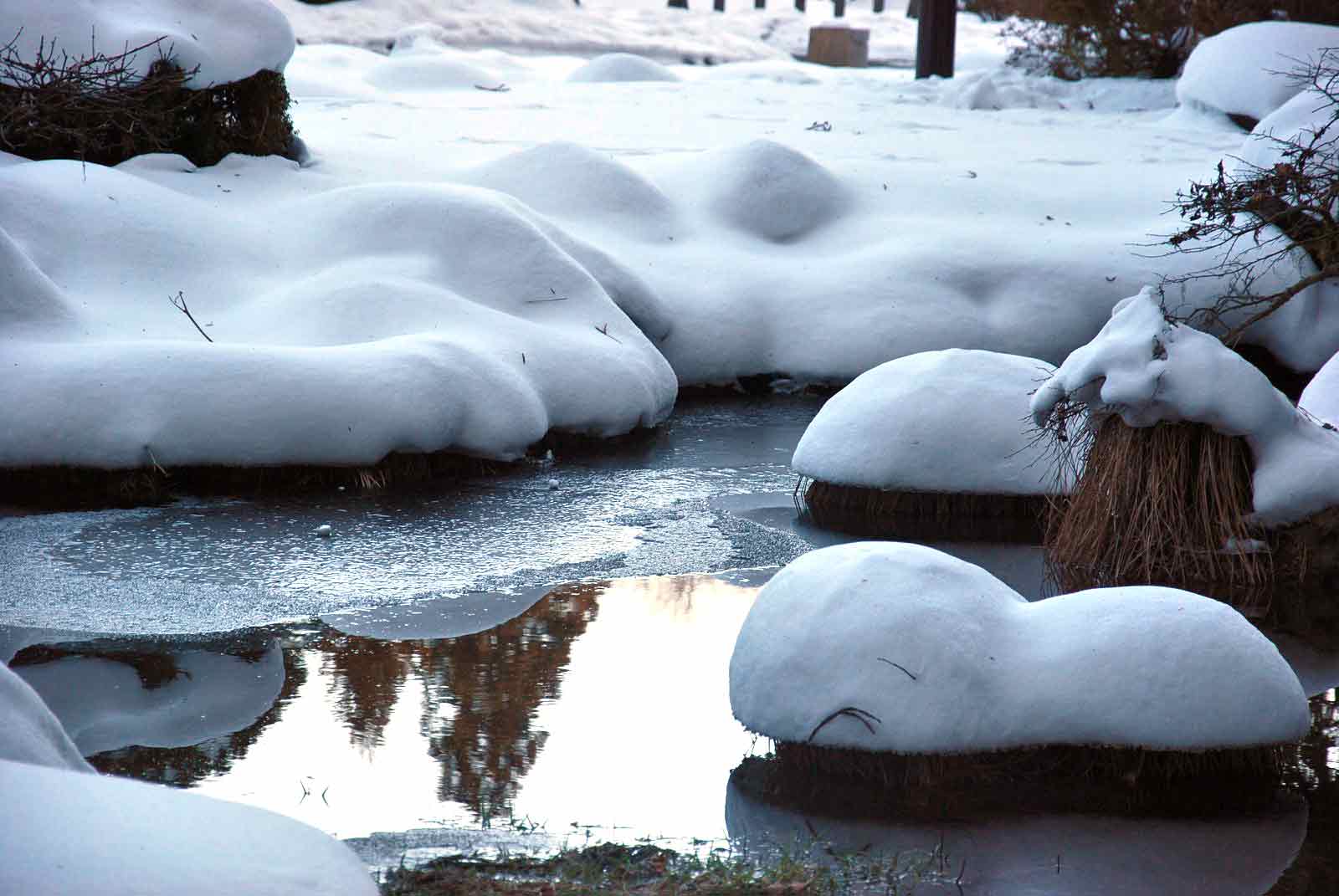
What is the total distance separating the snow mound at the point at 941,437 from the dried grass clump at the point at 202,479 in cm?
161

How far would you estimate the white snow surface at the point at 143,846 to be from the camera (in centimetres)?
238

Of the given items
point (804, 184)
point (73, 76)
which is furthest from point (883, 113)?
point (73, 76)

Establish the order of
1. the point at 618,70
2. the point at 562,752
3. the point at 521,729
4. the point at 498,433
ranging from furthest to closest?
1. the point at 618,70
2. the point at 498,433
3. the point at 521,729
4. the point at 562,752

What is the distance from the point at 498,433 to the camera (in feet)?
22.6

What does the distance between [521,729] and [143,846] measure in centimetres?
180

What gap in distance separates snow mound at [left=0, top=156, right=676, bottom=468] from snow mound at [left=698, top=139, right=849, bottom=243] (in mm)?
1478

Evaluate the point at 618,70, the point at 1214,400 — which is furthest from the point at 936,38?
the point at 1214,400

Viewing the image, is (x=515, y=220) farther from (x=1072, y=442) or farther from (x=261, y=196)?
(x=1072, y=442)

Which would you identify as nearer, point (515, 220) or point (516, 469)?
point (516, 469)

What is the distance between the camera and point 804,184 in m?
9.84

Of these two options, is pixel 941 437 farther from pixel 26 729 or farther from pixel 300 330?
pixel 26 729

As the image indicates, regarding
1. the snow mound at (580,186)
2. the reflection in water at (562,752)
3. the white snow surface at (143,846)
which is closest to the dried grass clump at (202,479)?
the reflection in water at (562,752)

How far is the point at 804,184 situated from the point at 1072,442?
4.31 metres

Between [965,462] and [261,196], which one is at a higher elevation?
[261,196]
